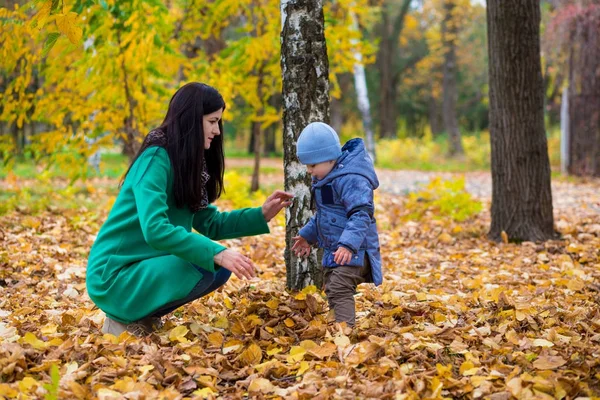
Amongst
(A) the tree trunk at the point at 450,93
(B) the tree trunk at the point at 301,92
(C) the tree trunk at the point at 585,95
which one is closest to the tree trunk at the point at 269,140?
(A) the tree trunk at the point at 450,93

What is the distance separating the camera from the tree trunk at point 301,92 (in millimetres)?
3850

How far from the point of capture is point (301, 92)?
386 centimetres

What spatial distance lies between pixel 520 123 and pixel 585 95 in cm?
766

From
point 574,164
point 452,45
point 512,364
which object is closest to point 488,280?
point 512,364

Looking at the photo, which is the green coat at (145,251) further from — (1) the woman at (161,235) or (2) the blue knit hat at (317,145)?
(2) the blue knit hat at (317,145)

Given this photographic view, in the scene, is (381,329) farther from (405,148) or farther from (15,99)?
(405,148)

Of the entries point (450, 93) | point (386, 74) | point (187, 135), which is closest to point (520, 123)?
point (187, 135)

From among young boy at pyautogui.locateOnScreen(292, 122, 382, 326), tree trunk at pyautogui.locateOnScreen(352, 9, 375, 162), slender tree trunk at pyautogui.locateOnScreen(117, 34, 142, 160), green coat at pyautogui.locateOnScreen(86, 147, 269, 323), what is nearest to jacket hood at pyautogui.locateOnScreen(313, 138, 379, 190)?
young boy at pyautogui.locateOnScreen(292, 122, 382, 326)

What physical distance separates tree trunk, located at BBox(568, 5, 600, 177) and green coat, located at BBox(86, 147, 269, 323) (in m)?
11.6

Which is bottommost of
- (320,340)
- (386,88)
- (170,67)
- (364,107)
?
(320,340)

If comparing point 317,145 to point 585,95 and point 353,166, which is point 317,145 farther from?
point 585,95

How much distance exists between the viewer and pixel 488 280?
16.0 ft

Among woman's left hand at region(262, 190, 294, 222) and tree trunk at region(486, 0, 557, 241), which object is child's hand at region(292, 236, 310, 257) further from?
tree trunk at region(486, 0, 557, 241)

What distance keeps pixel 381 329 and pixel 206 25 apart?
18.7ft
